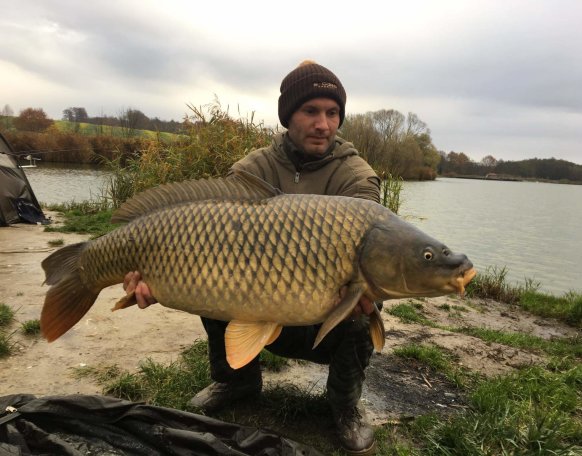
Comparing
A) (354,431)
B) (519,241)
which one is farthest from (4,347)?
(519,241)

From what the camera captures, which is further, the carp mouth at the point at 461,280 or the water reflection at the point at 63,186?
the water reflection at the point at 63,186

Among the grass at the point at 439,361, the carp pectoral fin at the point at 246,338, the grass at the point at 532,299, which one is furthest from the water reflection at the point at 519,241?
the carp pectoral fin at the point at 246,338

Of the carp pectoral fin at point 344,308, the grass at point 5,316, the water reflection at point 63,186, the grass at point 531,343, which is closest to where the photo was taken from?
the carp pectoral fin at point 344,308

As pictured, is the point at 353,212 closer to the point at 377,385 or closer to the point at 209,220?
the point at 209,220

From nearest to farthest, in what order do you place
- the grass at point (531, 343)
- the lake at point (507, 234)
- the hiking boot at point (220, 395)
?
1. the hiking boot at point (220, 395)
2. the grass at point (531, 343)
3. the lake at point (507, 234)

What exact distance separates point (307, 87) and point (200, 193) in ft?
2.67

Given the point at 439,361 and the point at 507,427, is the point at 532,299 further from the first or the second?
the point at 507,427

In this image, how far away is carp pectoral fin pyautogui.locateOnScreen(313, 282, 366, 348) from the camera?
52.4 inches

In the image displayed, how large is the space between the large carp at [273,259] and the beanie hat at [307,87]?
2.36 ft

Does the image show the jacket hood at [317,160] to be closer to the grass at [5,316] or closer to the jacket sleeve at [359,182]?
the jacket sleeve at [359,182]

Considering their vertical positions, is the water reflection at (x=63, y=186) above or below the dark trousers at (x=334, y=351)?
below

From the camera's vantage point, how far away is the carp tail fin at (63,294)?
1.65 meters

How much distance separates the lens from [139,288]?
1578 millimetres

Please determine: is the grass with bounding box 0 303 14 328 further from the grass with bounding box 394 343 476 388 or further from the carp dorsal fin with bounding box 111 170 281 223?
the grass with bounding box 394 343 476 388
